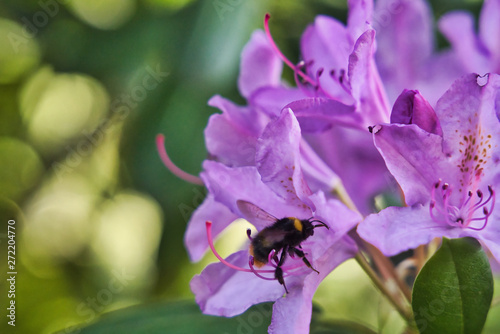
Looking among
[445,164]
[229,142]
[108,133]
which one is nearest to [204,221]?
[229,142]

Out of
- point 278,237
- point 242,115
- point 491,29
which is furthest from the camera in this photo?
point 491,29

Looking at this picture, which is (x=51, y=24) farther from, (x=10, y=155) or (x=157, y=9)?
(x=10, y=155)

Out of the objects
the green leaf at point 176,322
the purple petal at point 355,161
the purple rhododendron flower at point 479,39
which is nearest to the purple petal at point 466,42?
the purple rhododendron flower at point 479,39

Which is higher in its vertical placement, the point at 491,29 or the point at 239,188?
the point at 491,29

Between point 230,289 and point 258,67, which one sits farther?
point 258,67

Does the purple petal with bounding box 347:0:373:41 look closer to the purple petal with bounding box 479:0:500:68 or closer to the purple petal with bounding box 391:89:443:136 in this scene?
the purple petal with bounding box 391:89:443:136

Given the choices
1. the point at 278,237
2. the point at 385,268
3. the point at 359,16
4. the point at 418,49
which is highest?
the point at 359,16

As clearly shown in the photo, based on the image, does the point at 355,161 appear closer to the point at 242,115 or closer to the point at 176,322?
the point at 242,115

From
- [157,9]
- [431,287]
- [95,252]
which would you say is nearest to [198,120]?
[157,9]
